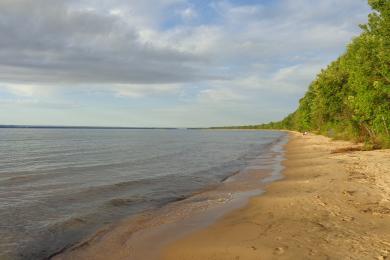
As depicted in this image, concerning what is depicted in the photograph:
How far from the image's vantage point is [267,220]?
1184 centimetres

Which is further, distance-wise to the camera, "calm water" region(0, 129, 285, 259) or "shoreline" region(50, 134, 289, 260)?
"calm water" region(0, 129, 285, 259)

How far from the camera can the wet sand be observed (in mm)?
8625

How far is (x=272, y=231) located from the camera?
10430mm

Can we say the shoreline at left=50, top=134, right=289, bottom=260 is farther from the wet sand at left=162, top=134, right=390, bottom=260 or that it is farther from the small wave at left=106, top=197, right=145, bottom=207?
the small wave at left=106, top=197, right=145, bottom=207

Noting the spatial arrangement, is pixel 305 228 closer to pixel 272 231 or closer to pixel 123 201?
pixel 272 231

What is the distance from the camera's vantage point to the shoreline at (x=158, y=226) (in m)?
9.80

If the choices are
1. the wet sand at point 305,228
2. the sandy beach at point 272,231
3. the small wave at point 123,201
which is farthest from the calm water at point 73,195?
the wet sand at point 305,228

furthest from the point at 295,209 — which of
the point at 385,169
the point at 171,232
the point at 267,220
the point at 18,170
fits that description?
the point at 18,170

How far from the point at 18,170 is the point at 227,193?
57.7 ft

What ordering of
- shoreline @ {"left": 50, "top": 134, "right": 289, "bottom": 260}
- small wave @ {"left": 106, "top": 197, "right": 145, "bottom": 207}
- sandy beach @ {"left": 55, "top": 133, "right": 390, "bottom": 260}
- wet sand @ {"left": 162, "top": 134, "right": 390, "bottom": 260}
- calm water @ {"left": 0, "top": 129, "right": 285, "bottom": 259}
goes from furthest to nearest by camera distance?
small wave @ {"left": 106, "top": 197, "right": 145, "bottom": 207} < calm water @ {"left": 0, "top": 129, "right": 285, "bottom": 259} < shoreline @ {"left": 50, "top": 134, "right": 289, "bottom": 260} < sandy beach @ {"left": 55, "top": 133, "right": 390, "bottom": 260} < wet sand @ {"left": 162, "top": 134, "right": 390, "bottom": 260}

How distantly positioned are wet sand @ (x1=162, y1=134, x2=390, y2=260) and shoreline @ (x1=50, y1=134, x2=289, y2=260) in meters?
0.61

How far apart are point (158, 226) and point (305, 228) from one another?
481 cm

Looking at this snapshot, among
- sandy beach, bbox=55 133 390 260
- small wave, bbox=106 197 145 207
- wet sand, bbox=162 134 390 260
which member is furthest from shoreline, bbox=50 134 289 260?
small wave, bbox=106 197 145 207

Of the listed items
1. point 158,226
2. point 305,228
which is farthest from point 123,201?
point 305,228
